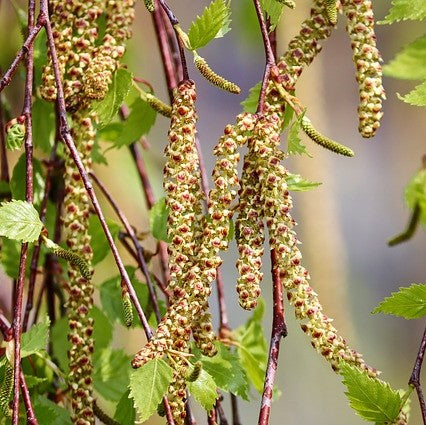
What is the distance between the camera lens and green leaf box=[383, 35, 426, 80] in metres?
0.88

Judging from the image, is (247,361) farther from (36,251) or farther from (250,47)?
(250,47)

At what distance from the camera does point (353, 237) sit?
15.0ft

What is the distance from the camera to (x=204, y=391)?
0.65m

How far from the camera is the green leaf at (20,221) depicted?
65cm

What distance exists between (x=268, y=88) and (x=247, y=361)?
12.7 inches

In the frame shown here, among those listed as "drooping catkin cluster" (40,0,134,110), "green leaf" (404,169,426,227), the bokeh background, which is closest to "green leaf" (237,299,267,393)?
"green leaf" (404,169,426,227)

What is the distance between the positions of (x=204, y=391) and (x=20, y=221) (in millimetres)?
182

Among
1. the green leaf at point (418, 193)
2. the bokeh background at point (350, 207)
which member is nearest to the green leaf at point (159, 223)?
the green leaf at point (418, 193)

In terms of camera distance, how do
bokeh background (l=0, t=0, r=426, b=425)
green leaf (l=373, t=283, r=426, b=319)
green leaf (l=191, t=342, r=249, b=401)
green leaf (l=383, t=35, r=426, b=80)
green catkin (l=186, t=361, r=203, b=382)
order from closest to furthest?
1. green catkin (l=186, t=361, r=203, b=382)
2. green leaf (l=373, t=283, r=426, b=319)
3. green leaf (l=191, t=342, r=249, b=401)
4. green leaf (l=383, t=35, r=426, b=80)
5. bokeh background (l=0, t=0, r=426, b=425)

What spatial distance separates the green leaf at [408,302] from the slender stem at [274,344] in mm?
78

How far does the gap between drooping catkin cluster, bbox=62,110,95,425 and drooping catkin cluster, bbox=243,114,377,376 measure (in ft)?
0.48

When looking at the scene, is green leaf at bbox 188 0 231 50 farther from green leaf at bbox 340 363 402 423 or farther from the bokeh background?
the bokeh background

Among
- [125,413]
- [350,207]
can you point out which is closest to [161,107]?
[125,413]

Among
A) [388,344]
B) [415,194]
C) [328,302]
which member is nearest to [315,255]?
[328,302]
